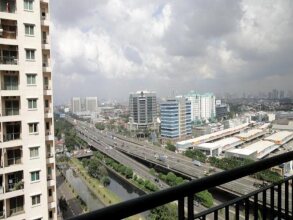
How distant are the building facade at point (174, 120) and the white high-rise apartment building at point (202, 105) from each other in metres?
5.16

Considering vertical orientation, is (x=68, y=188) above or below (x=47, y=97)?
below

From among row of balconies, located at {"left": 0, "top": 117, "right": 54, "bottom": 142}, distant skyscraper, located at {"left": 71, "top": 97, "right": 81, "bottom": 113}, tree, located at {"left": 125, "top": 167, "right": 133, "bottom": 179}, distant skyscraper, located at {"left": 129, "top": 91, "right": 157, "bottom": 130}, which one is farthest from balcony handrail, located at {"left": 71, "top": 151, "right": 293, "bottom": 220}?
distant skyscraper, located at {"left": 71, "top": 97, "right": 81, "bottom": 113}

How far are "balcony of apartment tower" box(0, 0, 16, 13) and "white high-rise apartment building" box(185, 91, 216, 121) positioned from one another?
29.7m

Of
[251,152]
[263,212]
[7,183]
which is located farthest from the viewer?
[251,152]

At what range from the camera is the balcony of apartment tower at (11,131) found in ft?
13.8

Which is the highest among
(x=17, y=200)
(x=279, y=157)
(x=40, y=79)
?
(x=40, y=79)

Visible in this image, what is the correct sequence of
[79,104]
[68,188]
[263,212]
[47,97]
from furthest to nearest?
[79,104], [68,188], [47,97], [263,212]

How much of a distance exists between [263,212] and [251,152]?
12089 mm

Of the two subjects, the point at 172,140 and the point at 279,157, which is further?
the point at 172,140

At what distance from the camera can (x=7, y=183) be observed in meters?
4.24

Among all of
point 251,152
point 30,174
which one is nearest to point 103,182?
point 251,152

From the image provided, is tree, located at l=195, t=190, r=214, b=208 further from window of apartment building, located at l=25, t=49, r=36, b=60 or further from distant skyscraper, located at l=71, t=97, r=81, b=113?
distant skyscraper, located at l=71, t=97, r=81, b=113

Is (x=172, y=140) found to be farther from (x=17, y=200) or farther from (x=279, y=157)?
(x=279, y=157)

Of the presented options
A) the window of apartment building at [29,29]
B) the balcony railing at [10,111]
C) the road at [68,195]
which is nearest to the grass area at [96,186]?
the road at [68,195]
